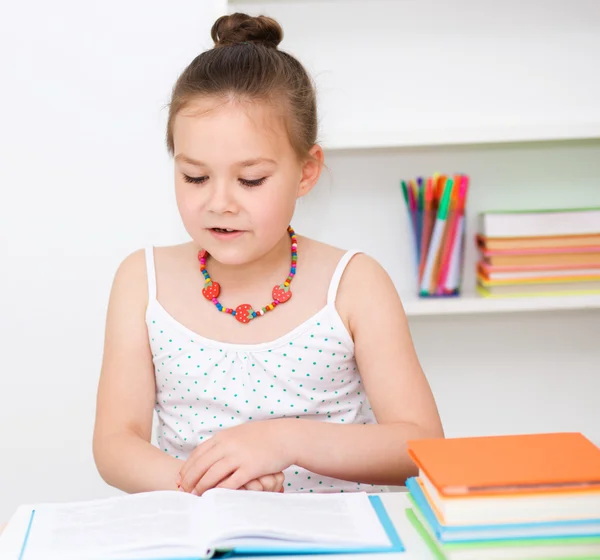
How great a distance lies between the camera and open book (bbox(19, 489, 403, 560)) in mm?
679

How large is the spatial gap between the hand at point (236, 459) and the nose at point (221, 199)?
0.29m

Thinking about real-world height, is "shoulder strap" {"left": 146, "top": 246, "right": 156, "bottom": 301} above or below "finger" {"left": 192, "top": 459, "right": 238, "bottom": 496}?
above

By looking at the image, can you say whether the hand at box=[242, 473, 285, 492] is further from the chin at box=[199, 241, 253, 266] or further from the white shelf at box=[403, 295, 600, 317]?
the white shelf at box=[403, 295, 600, 317]

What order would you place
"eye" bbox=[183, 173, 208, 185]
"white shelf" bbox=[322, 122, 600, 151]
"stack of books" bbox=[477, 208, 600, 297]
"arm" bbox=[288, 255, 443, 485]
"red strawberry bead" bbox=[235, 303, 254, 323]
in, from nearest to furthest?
"arm" bbox=[288, 255, 443, 485]
"eye" bbox=[183, 173, 208, 185]
"red strawberry bead" bbox=[235, 303, 254, 323]
"white shelf" bbox=[322, 122, 600, 151]
"stack of books" bbox=[477, 208, 600, 297]

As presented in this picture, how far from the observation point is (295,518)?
737mm

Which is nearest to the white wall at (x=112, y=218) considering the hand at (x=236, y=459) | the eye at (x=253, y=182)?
the eye at (x=253, y=182)

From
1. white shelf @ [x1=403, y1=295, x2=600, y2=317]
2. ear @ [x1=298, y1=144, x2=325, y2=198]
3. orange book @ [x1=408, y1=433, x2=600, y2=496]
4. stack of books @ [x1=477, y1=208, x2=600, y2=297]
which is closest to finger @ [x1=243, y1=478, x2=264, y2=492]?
orange book @ [x1=408, y1=433, x2=600, y2=496]

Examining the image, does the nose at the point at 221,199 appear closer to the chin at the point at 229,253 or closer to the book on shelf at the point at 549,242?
the chin at the point at 229,253

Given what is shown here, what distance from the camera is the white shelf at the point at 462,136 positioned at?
5.57 ft

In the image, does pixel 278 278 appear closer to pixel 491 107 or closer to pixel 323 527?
pixel 323 527

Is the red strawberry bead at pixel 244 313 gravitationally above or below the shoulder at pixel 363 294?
below

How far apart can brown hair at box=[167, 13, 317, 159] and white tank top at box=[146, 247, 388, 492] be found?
9.9 inches

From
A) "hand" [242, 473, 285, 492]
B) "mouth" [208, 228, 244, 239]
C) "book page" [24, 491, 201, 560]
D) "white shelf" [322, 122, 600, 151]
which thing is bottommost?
"hand" [242, 473, 285, 492]

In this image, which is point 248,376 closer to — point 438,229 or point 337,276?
point 337,276
